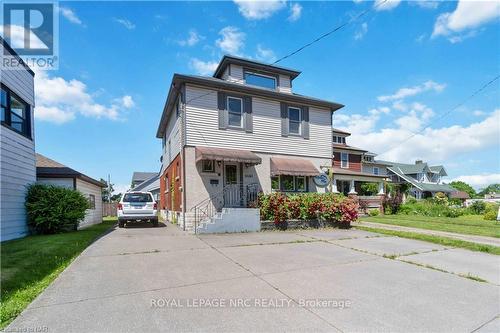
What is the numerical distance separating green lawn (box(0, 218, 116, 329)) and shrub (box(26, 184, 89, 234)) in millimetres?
3293

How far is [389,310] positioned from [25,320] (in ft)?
15.1

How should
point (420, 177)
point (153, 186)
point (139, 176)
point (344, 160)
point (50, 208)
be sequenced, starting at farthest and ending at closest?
point (139, 176), point (420, 177), point (153, 186), point (344, 160), point (50, 208)

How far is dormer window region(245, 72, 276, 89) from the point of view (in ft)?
53.4

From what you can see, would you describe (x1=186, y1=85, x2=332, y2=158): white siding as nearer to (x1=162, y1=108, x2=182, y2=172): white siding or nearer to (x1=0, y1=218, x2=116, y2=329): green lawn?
(x1=162, y1=108, x2=182, y2=172): white siding

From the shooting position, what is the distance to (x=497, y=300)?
4508mm

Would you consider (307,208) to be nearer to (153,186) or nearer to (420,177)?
(153,186)

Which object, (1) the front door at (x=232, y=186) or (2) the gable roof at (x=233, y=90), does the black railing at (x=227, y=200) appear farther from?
(2) the gable roof at (x=233, y=90)

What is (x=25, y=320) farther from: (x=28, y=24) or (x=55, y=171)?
(x=55, y=171)

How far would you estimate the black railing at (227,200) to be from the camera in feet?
42.1

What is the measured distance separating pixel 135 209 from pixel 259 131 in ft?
22.9

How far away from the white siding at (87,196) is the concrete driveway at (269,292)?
8523 mm

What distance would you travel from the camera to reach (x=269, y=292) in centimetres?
460

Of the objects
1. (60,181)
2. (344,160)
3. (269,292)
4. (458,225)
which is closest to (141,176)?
(344,160)

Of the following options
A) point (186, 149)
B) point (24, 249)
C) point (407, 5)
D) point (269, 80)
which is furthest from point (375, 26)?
point (24, 249)
